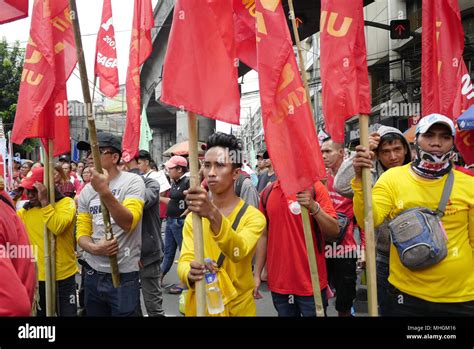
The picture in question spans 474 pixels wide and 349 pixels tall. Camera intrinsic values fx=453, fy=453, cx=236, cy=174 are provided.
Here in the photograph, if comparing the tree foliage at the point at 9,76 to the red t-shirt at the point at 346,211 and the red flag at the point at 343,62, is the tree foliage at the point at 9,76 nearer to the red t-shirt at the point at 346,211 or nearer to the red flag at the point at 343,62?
the red t-shirt at the point at 346,211

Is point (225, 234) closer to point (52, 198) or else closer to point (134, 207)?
point (134, 207)

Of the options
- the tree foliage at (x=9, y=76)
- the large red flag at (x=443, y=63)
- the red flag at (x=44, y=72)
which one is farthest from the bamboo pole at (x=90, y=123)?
the tree foliage at (x=9, y=76)

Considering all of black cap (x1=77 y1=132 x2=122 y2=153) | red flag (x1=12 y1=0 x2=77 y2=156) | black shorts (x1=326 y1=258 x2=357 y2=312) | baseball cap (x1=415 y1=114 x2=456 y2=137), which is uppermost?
red flag (x1=12 y1=0 x2=77 y2=156)

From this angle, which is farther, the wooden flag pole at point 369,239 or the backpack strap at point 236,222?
the wooden flag pole at point 369,239

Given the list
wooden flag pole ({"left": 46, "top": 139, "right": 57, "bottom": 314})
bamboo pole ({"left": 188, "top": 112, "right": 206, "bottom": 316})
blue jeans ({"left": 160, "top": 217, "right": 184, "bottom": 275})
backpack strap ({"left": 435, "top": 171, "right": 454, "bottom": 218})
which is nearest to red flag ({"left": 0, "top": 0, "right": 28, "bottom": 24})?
wooden flag pole ({"left": 46, "top": 139, "right": 57, "bottom": 314})

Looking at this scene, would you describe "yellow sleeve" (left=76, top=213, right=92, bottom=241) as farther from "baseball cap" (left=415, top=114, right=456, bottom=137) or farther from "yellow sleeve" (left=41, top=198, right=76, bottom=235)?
"baseball cap" (left=415, top=114, right=456, bottom=137)

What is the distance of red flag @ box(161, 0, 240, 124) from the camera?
238cm

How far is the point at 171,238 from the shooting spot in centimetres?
685

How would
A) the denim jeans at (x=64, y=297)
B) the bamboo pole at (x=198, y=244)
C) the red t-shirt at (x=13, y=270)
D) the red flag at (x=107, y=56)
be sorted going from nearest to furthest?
the red t-shirt at (x=13, y=270) → the bamboo pole at (x=198, y=244) → the denim jeans at (x=64, y=297) → the red flag at (x=107, y=56)

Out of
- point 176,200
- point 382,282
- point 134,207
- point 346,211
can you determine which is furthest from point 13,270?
point 176,200

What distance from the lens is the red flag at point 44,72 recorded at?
3438 millimetres

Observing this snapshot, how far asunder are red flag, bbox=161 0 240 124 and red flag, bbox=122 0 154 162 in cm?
196

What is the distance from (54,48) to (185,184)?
3.42m

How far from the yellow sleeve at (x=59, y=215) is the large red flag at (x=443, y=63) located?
124 inches
